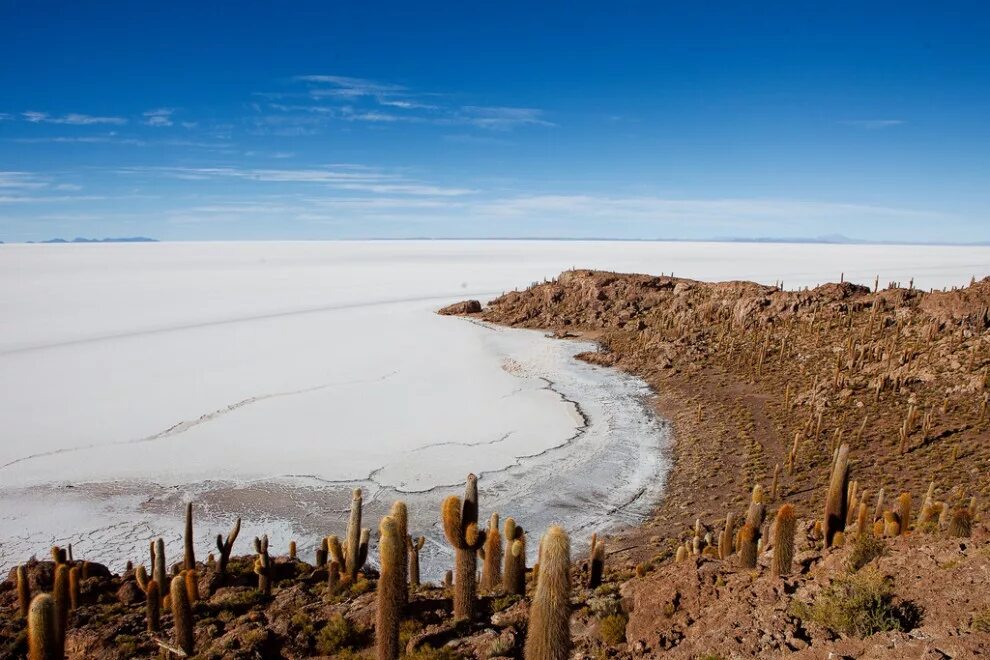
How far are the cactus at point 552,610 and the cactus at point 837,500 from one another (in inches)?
217

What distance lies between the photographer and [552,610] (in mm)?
5848

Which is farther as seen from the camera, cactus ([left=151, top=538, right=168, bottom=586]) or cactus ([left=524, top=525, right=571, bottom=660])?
cactus ([left=151, top=538, right=168, bottom=586])

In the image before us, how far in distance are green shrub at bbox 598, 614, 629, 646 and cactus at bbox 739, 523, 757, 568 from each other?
6.58ft

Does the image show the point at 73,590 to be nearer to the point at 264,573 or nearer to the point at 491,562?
the point at 264,573

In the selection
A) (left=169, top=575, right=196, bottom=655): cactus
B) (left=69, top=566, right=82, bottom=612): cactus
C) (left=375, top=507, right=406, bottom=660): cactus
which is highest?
(left=375, top=507, right=406, bottom=660): cactus

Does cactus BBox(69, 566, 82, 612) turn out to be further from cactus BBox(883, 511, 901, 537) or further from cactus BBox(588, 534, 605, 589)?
cactus BBox(883, 511, 901, 537)

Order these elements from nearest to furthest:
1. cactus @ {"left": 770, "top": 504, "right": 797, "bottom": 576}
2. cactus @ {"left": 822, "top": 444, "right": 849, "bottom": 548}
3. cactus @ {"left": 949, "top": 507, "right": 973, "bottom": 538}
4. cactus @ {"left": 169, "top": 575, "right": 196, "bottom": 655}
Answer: cactus @ {"left": 770, "top": 504, "right": 797, "bottom": 576}, cactus @ {"left": 169, "top": 575, "right": 196, "bottom": 655}, cactus @ {"left": 949, "top": 507, "right": 973, "bottom": 538}, cactus @ {"left": 822, "top": 444, "right": 849, "bottom": 548}

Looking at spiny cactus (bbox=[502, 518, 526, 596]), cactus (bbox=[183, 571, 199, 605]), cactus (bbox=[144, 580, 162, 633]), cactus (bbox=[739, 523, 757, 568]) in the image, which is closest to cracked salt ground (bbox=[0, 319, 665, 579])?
cactus (bbox=[183, 571, 199, 605])

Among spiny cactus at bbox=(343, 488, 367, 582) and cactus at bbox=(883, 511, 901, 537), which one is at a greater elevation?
cactus at bbox=(883, 511, 901, 537)

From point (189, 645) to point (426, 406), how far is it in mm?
15535

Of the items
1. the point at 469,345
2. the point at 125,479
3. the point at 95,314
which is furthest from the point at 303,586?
the point at 95,314

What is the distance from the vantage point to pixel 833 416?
18969mm

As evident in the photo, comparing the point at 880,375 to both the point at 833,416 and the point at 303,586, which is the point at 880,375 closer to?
the point at 833,416

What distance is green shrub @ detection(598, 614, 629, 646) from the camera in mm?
7457
